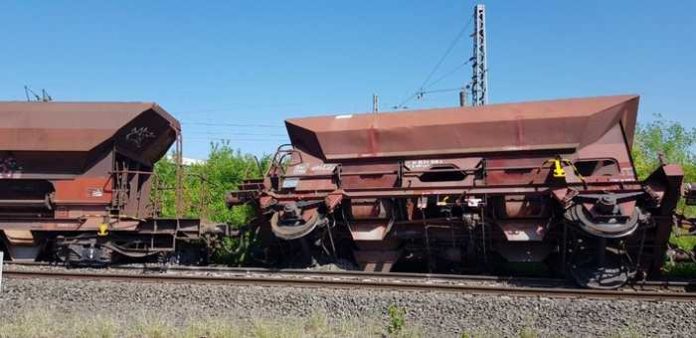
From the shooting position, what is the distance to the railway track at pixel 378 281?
304 inches

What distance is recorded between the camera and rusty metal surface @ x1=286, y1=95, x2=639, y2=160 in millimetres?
9438

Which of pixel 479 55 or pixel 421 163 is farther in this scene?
pixel 479 55

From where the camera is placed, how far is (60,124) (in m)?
10.6

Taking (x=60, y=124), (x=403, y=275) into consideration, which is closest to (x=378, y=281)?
(x=403, y=275)

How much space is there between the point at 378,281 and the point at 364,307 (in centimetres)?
140

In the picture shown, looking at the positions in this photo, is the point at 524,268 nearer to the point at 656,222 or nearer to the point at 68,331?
the point at 656,222

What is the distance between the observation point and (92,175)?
11.0 m

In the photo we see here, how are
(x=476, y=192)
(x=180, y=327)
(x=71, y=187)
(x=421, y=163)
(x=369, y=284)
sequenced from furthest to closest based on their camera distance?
(x=71, y=187) < (x=421, y=163) < (x=476, y=192) < (x=369, y=284) < (x=180, y=327)

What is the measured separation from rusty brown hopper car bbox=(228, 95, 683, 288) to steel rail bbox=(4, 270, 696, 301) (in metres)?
0.96

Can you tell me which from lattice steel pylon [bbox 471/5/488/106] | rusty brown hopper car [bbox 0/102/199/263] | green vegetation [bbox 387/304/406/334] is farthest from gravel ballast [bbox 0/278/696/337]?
lattice steel pylon [bbox 471/5/488/106]

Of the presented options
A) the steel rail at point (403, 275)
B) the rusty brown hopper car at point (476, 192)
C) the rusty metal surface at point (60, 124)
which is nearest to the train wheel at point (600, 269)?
the rusty brown hopper car at point (476, 192)

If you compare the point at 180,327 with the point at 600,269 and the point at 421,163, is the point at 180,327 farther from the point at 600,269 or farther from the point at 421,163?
the point at 600,269

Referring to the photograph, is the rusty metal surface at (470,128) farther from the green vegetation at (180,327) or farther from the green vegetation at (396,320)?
the green vegetation at (180,327)

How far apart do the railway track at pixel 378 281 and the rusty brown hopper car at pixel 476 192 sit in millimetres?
675
